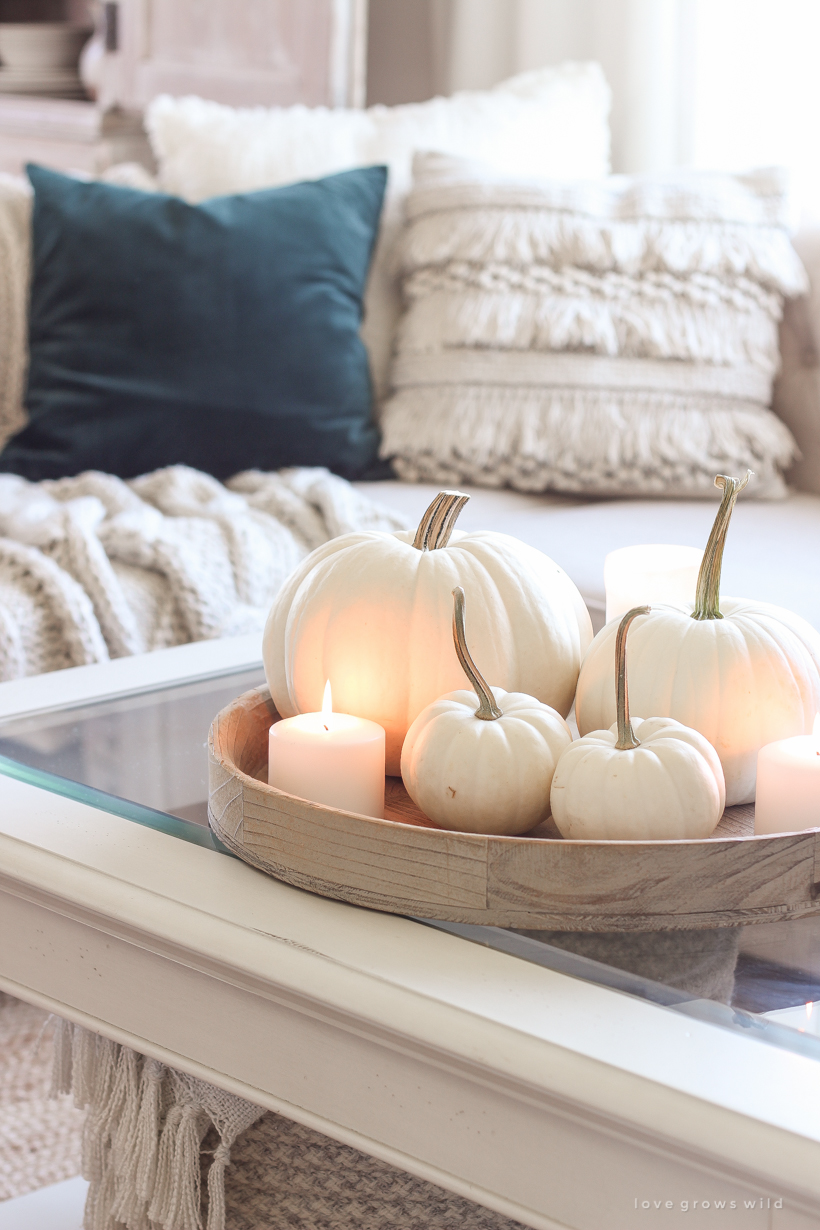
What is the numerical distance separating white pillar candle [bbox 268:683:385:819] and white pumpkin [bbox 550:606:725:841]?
0.30 ft

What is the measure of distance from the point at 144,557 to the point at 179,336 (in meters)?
0.44

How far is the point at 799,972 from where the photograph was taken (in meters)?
0.47

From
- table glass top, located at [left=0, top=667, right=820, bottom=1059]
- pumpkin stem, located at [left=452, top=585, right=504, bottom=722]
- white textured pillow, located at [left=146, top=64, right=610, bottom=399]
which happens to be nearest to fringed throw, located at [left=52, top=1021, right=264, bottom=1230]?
table glass top, located at [left=0, top=667, right=820, bottom=1059]

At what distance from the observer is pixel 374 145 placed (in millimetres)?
1801

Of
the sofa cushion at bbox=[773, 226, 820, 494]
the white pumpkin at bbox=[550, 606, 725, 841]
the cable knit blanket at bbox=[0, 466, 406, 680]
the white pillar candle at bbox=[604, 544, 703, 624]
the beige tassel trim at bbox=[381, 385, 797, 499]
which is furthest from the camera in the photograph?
the sofa cushion at bbox=[773, 226, 820, 494]

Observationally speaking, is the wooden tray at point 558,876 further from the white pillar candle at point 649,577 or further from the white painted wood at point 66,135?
the white painted wood at point 66,135

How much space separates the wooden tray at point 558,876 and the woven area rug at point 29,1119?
1.79ft

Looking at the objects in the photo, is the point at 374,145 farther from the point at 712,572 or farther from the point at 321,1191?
the point at 321,1191

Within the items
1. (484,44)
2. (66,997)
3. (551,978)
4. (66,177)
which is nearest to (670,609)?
(551,978)

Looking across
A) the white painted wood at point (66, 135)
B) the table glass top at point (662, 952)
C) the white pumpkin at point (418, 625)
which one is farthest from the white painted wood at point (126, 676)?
the white painted wood at point (66, 135)

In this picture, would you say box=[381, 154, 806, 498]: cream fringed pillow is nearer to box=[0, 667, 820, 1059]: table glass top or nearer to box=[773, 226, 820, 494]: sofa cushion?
box=[773, 226, 820, 494]: sofa cushion

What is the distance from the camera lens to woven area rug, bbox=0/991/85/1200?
102cm

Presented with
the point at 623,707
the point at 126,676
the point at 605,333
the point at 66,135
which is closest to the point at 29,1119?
the point at 126,676

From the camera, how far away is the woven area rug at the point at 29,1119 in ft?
3.35
